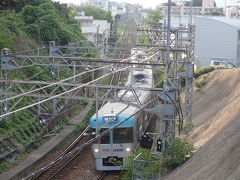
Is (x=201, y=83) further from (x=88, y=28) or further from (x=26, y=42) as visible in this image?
(x=88, y=28)

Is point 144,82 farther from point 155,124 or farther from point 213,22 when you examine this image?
point 213,22

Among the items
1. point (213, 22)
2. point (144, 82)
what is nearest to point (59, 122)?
point (144, 82)

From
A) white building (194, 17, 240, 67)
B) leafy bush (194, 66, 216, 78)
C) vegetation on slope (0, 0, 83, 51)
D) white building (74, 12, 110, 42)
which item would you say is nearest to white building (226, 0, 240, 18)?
white building (74, 12, 110, 42)

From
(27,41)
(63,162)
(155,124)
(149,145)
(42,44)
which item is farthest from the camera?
(42,44)

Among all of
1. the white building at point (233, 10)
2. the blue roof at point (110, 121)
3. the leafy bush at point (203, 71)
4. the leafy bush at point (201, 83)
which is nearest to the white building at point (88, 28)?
the white building at point (233, 10)

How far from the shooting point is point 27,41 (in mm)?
29531

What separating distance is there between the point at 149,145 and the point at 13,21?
1811cm

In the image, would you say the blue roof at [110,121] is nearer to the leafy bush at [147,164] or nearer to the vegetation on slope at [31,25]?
the leafy bush at [147,164]

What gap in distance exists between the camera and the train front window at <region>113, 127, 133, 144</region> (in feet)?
49.5

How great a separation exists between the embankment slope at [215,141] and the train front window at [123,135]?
1890mm

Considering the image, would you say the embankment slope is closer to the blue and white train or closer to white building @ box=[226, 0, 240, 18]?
the blue and white train

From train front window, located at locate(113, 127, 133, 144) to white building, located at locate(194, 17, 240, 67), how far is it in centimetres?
2737

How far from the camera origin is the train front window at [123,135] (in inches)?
594

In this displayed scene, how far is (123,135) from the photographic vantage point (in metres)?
15.1
